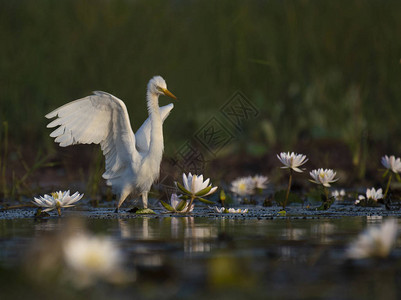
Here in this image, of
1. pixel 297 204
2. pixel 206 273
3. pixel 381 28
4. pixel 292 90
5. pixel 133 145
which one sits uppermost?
pixel 381 28

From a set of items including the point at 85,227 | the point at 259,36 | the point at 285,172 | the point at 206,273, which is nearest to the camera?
the point at 206,273

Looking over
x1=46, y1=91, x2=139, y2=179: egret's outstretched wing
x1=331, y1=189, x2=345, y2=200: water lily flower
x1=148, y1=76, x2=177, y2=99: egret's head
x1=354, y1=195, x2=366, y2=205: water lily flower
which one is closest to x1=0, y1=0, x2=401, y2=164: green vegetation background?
x1=331, y1=189, x2=345, y2=200: water lily flower

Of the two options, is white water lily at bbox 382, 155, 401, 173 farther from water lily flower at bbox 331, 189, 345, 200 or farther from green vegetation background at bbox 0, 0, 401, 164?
green vegetation background at bbox 0, 0, 401, 164

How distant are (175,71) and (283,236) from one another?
5.62 m

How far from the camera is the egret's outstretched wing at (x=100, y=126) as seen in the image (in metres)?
6.07

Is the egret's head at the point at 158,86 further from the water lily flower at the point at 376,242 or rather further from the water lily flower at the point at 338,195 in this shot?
the water lily flower at the point at 376,242

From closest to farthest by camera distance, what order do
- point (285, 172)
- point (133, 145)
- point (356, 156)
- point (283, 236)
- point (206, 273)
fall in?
point (206, 273), point (283, 236), point (133, 145), point (356, 156), point (285, 172)

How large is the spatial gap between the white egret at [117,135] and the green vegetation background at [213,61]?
2.36 m

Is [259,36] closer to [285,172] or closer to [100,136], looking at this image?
[285,172]

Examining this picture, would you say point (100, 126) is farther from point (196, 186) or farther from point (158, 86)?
point (196, 186)

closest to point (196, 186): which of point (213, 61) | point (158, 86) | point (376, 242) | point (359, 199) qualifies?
point (158, 86)

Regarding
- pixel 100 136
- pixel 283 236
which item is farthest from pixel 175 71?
pixel 283 236

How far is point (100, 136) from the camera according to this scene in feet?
20.9

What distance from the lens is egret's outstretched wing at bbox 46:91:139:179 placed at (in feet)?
19.9
